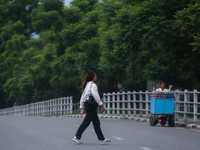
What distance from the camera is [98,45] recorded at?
120 feet

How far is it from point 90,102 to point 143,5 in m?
11.7

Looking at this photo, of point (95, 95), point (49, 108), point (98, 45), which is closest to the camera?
point (95, 95)

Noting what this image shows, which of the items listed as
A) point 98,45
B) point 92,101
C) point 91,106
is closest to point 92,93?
point 92,101

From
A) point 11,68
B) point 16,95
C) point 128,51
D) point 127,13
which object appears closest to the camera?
point 127,13

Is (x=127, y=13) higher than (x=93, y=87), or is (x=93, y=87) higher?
(x=127, y=13)

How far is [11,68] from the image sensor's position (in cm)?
5750

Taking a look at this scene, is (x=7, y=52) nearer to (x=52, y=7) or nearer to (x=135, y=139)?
(x=52, y=7)

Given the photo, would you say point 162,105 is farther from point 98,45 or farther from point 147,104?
point 98,45

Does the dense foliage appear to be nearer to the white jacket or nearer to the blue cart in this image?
the blue cart

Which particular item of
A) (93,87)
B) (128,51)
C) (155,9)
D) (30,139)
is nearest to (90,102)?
(93,87)

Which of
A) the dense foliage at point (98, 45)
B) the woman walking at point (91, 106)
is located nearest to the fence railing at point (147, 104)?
the dense foliage at point (98, 45)

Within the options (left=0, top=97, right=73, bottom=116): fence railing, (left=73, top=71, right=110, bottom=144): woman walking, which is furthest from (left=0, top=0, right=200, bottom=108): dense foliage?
(left=73, top=71, right=110, bottom=144): woman walking

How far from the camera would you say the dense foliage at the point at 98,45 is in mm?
20328

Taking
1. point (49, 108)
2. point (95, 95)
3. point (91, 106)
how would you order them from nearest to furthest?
point (95, 95) < point (91, 106) < point (49, 108)
